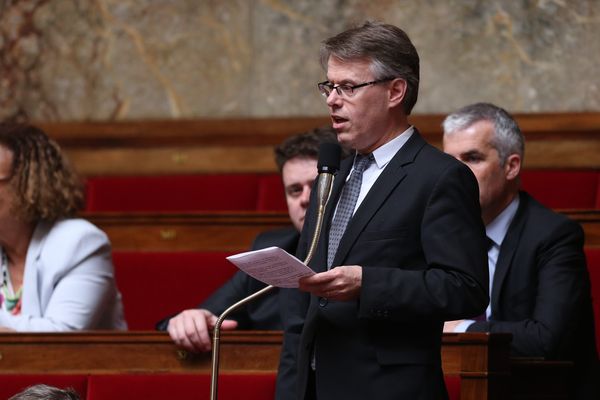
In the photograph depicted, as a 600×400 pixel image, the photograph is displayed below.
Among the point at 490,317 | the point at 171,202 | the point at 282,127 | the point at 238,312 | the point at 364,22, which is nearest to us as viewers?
the point at 364,22

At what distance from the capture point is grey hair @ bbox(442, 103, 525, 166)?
8.27ft

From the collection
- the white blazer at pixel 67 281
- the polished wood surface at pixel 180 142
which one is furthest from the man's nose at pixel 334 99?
the polished wood surface at pixel 180 142

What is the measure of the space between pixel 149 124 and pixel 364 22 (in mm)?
2223

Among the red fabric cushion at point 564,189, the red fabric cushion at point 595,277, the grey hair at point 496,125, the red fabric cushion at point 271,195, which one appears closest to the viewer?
the grey hair at point 496,125

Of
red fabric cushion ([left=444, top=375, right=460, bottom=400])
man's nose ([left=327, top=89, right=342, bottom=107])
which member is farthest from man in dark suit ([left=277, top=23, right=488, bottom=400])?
red fabric cushion ([left=444, top=375, right=460, bottom=400])

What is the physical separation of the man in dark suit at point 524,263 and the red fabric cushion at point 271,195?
1018 mm

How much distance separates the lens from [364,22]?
5.88 ft

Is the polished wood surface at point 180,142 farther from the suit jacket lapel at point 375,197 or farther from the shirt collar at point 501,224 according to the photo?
the suit jacket lapel at point 375,197

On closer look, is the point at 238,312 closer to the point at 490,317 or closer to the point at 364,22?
the point at 490,317

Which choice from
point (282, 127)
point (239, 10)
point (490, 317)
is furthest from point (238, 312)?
point (239, 10)

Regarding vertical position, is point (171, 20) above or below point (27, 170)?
above

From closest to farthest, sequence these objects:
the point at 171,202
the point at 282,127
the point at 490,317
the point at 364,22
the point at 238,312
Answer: the point at 364,22
the point at 490,317
the point at 238,312
the point at 171,202
the point at 282,127

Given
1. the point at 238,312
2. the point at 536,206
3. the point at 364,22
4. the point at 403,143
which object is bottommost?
the point at 238,312

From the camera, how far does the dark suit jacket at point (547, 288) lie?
2.21 meters
